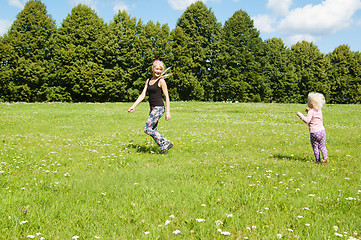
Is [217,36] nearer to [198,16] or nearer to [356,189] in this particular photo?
[198,16]

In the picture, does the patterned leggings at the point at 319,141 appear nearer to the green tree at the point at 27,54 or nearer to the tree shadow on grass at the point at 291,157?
the tree shadow on grass at the point at 291,157

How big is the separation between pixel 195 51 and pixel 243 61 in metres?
11.5

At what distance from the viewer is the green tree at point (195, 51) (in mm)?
56375

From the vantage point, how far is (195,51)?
59750mm

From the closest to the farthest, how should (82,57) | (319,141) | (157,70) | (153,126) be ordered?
(319,141), (157,70), (153,126), (82,57)

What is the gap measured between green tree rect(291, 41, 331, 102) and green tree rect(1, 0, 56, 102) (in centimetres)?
5700

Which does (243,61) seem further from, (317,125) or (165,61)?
(317,125)

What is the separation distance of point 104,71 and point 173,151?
4771 cm

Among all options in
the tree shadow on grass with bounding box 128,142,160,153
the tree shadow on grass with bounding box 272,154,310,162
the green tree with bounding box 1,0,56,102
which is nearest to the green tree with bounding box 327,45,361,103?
the green tree with bounding box 1,0,56,102

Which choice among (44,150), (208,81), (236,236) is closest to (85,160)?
(44,150)

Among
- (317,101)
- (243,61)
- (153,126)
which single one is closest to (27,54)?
(243,61)

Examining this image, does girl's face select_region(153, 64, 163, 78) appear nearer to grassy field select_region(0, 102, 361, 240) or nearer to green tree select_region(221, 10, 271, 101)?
grassy field select_region(0, 102, 361, 240)

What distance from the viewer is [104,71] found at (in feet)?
176

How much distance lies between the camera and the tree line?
51.9 metres
